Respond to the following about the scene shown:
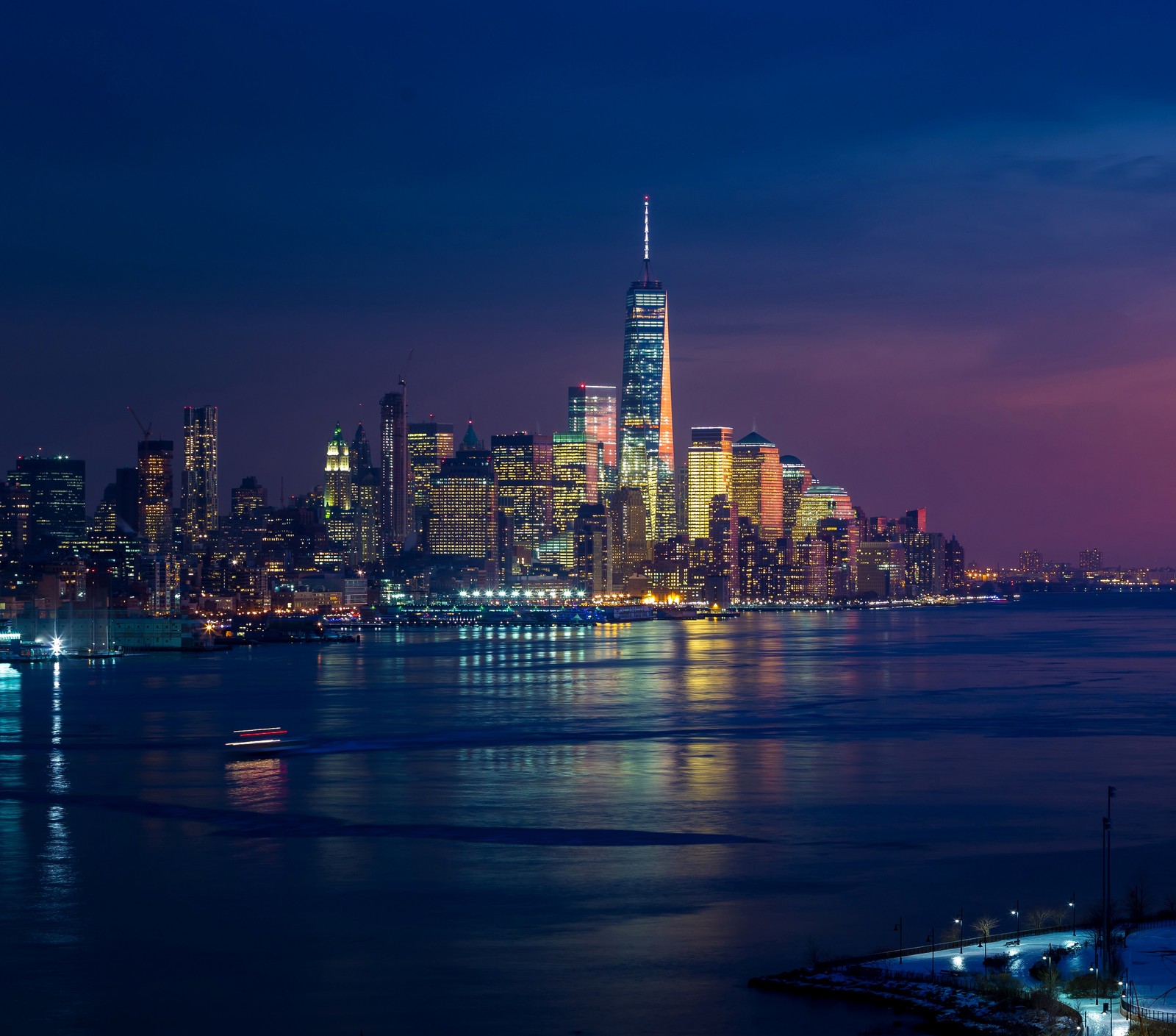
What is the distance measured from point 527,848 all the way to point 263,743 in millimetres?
23625

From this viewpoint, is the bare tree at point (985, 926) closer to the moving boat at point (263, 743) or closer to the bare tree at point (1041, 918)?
the bare tree at point (1041, 918)

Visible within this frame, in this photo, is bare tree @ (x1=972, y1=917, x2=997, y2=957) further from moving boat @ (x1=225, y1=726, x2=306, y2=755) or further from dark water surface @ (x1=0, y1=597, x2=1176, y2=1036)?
moving boat @ (x1=225, y1=726, x2=306, y2=755)

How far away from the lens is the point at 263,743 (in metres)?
57.6

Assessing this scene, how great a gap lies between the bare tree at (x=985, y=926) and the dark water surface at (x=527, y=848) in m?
0.78

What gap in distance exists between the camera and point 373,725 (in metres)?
65.8

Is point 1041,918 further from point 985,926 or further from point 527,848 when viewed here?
point 527,848

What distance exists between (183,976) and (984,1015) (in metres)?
13.4

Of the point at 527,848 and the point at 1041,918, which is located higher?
the point at 1041,918

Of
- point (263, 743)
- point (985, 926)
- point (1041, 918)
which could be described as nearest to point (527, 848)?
point (1041, 918)

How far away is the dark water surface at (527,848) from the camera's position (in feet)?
83.0

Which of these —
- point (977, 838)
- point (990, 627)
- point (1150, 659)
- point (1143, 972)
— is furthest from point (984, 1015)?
point (990, 627)

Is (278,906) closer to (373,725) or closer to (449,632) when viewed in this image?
(373,725)

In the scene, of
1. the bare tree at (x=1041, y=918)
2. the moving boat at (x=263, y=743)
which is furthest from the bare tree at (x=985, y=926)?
the moving boat at (x=263, y=743)

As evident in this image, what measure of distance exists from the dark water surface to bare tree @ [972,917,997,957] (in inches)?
30.6
